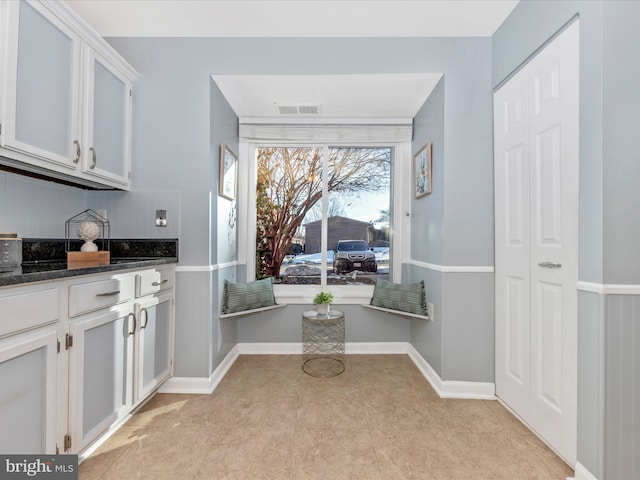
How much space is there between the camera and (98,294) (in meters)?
1.58

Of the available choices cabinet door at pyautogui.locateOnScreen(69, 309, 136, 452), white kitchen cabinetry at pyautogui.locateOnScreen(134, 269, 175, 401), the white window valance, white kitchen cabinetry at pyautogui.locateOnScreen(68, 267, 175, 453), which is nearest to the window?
the white window valance

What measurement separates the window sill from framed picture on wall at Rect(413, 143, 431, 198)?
107 centimetres

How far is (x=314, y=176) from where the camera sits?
3293mm

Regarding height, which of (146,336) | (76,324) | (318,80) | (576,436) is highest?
(318,80)

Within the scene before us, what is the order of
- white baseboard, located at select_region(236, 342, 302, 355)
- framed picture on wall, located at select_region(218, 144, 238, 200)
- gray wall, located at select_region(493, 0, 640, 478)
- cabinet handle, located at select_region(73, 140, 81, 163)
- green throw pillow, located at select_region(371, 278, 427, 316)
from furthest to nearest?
1. white baseboard, located at select_region(236, 342, 302, 355)
2. green throw pillow, located at select_region(371, 278, 427, 316)
3. framed picture on wall, located at select_region(218, 144, 238, 200)
4. cabinet handle, located at select_region(73, 140, 81, 163)
5. gray wall, located at select_region(493, 0, 640, 478)

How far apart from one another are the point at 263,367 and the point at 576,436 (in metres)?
2.11

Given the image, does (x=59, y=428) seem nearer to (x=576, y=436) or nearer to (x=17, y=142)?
(x=17, y=142)

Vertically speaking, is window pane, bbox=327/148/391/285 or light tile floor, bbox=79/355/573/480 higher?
window pane, bbox=327/148/391/285

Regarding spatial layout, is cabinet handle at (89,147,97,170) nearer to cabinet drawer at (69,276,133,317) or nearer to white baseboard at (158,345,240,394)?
cabinet drawer at (69,276,133,317)

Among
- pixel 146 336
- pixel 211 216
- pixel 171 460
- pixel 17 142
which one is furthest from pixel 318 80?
pixel 171 460

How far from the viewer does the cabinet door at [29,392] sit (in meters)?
1.15

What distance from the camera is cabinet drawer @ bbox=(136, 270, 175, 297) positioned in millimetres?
1916

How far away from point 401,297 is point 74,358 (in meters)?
2.24

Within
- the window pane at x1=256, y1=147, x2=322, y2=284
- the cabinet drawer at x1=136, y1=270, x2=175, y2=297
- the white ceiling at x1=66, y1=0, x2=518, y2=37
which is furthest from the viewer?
the window pane at x1=256, y1=147, x2=322, y2=284
